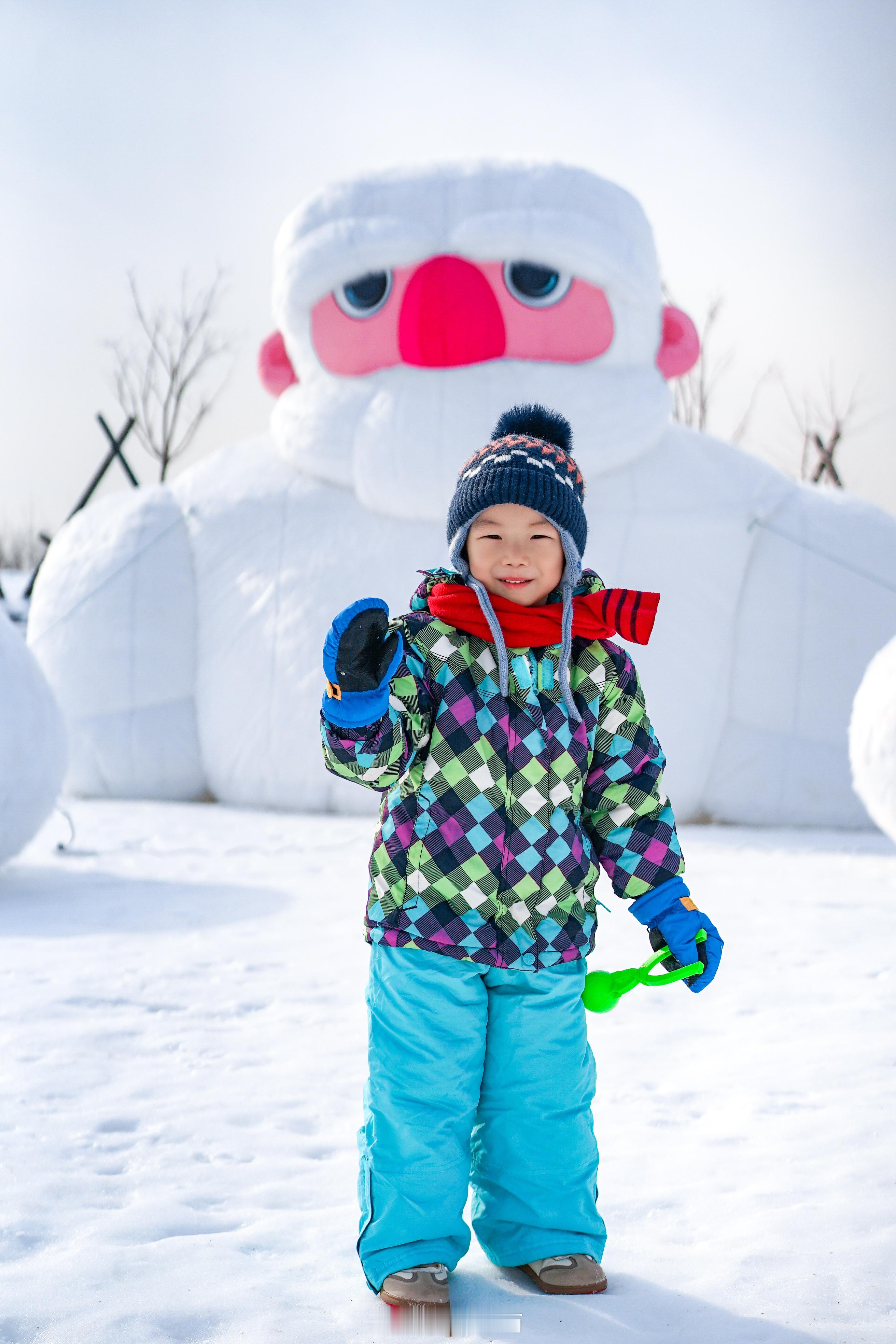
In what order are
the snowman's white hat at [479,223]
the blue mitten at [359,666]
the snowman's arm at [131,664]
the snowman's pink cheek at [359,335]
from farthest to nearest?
the snowman's arm at [131,664]
the snowman's pink cheek at [359,335]
the snowman's white hat at [479,223]
the blue mitten at [359,666]

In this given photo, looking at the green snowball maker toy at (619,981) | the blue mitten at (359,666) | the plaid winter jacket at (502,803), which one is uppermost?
the blue mitten at (359,666)

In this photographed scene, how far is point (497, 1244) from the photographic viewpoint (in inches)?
60.9

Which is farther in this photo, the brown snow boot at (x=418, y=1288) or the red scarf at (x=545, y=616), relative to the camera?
the red scarf at (x=545, y=616)

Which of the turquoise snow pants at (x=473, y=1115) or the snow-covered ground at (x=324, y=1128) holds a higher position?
the turquoise snow pants at (x=473, y=1115)

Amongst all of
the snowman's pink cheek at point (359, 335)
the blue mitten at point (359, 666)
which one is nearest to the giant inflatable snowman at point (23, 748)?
the snowman's pink cheek at point (359, 335)

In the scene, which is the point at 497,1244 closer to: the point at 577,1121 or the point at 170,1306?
the point at 577,1121

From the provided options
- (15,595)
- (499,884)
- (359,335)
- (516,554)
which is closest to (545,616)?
(516,554)

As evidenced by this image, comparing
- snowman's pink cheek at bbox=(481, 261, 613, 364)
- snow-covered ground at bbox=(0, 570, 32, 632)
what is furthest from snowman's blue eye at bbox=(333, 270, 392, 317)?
snow-covered ground at bbox=(0, 570, 32, 632)

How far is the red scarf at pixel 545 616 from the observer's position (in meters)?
1.55

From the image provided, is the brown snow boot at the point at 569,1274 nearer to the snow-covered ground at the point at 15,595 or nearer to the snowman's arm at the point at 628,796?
the snowman's arm at the point at 628,796

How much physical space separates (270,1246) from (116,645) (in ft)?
13.9

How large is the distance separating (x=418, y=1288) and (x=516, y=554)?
0.94 metres

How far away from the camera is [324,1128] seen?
207cm

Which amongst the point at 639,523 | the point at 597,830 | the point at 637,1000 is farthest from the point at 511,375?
the point at 597,830
